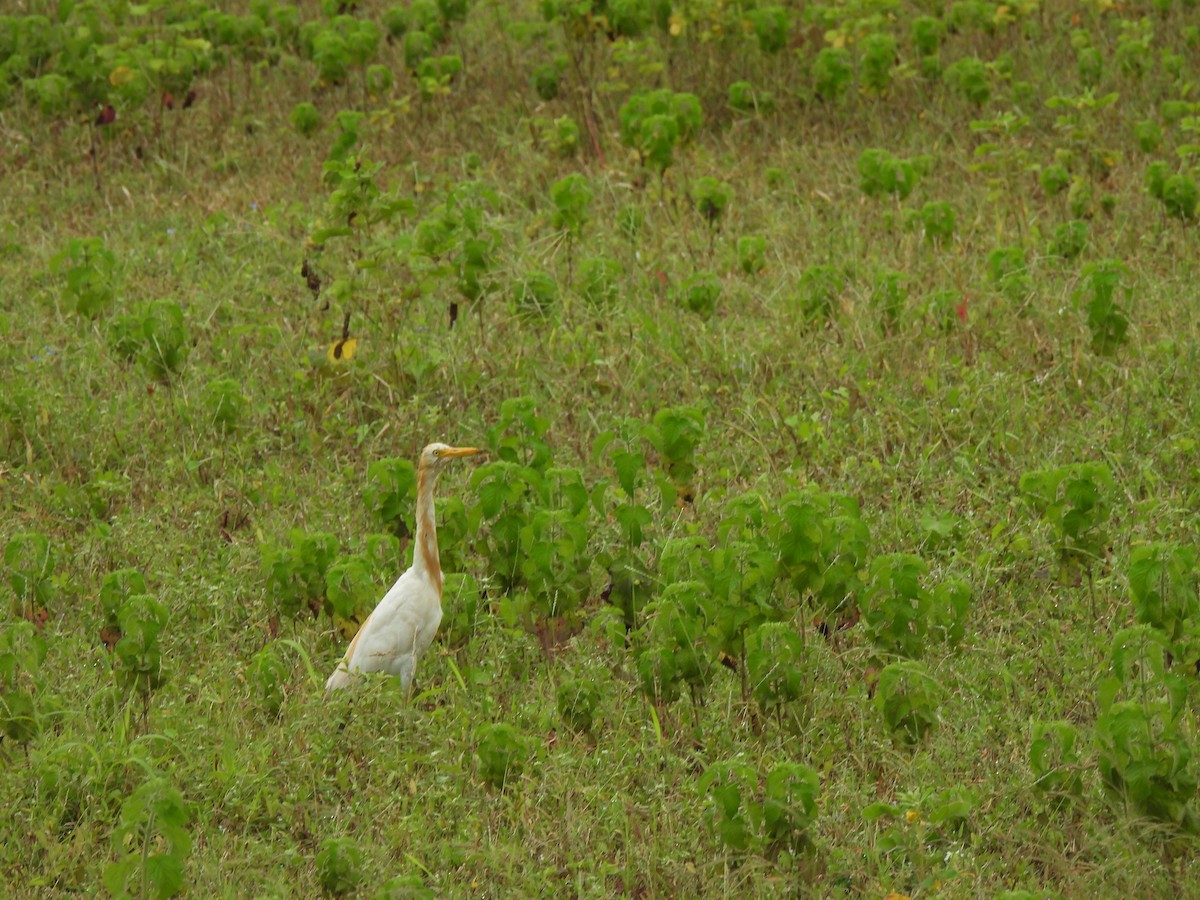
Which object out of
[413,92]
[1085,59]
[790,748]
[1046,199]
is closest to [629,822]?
[790,748]

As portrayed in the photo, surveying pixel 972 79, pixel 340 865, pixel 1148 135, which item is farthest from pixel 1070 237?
pixel 340 865

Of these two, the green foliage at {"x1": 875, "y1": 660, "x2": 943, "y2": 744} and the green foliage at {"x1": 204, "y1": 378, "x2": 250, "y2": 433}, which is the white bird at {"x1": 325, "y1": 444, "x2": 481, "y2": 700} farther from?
the green foliage at {"x1": 204, "y1": 378, "x2": 250, "y2": 433}

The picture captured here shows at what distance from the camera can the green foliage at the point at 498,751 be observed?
4.05 m

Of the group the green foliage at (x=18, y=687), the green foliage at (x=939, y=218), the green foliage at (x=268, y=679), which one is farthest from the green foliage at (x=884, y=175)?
the green foliage at (x=18, y=687)

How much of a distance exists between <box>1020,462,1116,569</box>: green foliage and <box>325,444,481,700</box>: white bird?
69.9 inches

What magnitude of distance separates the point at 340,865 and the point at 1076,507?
243 cm

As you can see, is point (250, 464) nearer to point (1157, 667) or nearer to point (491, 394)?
point (491, 394)

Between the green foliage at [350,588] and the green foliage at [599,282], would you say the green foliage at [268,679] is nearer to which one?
the green foliage at [350,588]

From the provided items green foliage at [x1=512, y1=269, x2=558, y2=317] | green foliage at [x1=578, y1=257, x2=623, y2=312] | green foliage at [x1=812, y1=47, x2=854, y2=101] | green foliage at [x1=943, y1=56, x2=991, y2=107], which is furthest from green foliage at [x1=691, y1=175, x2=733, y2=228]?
green foliage at [x1=943, y1=56, x2=991, y2=107]

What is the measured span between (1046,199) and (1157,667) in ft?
15.1

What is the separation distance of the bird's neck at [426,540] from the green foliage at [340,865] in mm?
1097

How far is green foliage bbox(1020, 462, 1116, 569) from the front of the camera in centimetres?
471

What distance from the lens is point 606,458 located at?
6125 mm

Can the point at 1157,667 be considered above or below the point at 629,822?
above
